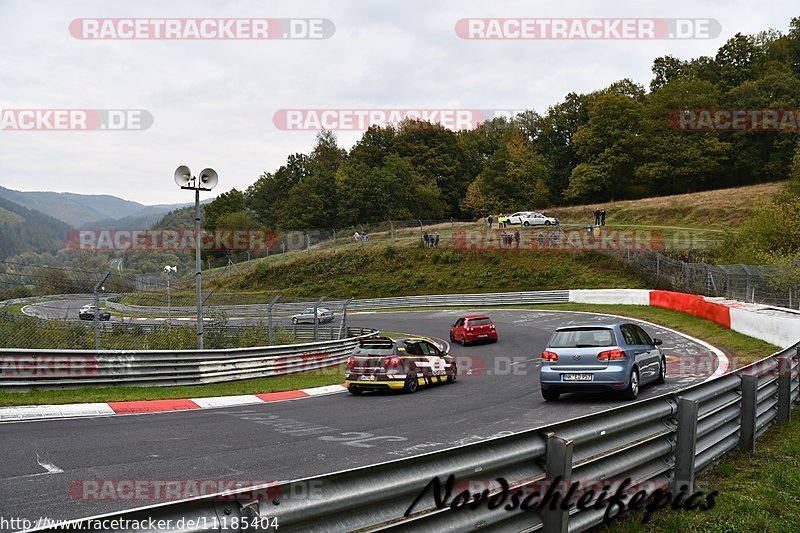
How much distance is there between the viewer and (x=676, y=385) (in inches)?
601

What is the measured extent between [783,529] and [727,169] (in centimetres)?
9253

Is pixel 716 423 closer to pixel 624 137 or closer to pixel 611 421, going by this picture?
pixel 611 421

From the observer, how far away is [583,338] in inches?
547

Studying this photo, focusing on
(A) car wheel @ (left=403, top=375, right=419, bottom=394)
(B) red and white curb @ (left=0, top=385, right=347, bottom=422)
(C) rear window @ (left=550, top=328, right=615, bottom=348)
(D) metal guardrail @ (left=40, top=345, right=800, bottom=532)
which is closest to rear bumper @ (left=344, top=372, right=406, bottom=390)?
(A) car wheel @ (left=403, top=375, right=419, bottom=394)

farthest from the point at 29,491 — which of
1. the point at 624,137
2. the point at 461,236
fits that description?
the point at 624,137

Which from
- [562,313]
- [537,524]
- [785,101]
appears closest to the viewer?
[537,524]

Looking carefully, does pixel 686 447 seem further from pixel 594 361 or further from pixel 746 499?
pixel 594 361

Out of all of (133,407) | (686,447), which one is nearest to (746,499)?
(686,447)

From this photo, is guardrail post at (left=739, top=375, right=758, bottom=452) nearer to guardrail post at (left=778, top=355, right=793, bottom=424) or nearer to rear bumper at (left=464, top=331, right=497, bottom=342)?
guardrail post at (left=778, top=355, right=793, bottom=424)

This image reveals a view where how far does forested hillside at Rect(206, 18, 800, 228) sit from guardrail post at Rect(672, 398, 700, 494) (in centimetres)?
8505

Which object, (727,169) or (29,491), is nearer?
(29,491)

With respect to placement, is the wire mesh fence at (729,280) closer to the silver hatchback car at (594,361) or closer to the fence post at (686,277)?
the fence post at (686,277)

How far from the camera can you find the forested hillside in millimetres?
86875

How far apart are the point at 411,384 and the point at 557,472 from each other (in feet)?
43.2
